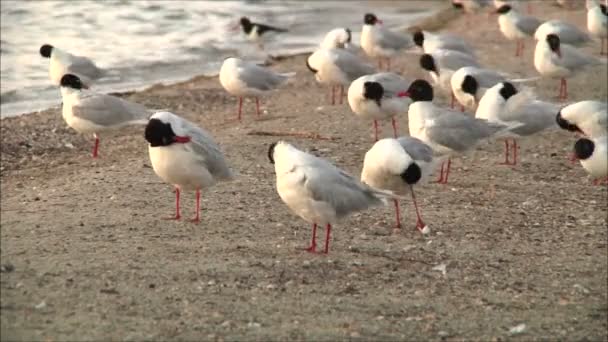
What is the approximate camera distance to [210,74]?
54.1 ft

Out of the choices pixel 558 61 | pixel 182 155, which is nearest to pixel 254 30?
pixel 558 61

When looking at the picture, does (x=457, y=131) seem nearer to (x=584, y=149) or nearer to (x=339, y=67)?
(x=584, y=149)

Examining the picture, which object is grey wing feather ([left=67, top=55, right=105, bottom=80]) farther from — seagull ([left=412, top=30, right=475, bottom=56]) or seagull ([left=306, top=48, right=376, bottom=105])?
seagull ([left=412, top=30, right=475, bottom=56])

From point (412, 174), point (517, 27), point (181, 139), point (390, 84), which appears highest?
point (181, 139)

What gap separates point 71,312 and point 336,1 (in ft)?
58.7

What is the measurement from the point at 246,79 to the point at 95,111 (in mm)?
2145

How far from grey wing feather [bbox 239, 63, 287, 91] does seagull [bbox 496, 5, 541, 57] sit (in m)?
5.05

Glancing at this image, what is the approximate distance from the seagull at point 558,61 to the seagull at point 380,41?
2.05 meters

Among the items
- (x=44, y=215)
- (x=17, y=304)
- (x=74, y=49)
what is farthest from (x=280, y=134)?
(x=74, y=49)

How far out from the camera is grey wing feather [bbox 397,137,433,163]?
27.6 feet

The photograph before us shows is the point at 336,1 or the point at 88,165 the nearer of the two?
the point at 88,165

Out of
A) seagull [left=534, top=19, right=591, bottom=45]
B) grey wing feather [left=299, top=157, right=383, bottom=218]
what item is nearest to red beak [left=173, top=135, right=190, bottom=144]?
grey wing feather [left=299, top=157, right=383, bottom=218]

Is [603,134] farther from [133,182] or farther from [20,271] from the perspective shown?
[20,271]

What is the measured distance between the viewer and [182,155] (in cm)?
805
